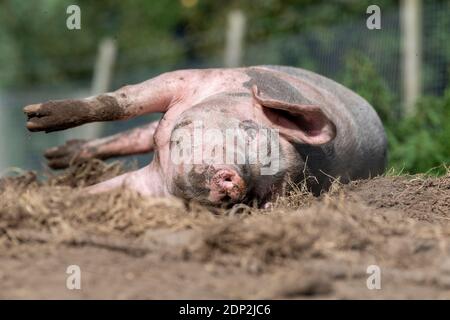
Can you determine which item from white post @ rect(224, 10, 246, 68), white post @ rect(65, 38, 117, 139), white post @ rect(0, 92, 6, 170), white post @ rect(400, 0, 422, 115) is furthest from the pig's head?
white post @ rect(0, 92, 6, 170)

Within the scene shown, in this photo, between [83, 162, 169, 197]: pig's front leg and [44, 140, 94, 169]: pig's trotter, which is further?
[44, 140, 94, 169]: pig's trotter

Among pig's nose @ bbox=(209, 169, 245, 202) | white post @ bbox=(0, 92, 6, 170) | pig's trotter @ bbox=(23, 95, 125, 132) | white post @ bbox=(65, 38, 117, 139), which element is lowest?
pig's nose @ bbox=(209, 169, 245, 202)

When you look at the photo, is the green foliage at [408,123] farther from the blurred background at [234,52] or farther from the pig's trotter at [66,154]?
the pig's trotter at [66,154]

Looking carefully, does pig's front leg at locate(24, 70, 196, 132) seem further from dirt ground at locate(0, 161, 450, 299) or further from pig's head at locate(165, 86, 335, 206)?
dirt ground at locate(0, 161, 450, 299)

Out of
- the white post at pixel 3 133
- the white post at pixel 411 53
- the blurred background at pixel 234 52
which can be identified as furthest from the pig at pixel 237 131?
the white post at pixel 3 133

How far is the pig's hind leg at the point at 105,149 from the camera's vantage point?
648 centimetres

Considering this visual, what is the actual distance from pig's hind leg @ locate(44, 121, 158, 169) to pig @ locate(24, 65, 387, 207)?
Result: 934 millimetres

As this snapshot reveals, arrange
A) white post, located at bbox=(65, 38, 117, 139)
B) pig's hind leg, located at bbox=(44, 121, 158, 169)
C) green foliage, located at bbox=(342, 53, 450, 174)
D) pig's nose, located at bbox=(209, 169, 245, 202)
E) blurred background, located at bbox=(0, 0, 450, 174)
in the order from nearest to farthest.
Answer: pig's nose, located at bbox=(209, 169, 245, 202)
pig's hind leg, located at bbox=(44, 121, 158, 169)
green foliage, located at bbox=(342, 53, 450, 174)
blurred background, located at bbox=(0, 0, 450, 174)
white post, located at bbox=(65, 38, 117, 139)

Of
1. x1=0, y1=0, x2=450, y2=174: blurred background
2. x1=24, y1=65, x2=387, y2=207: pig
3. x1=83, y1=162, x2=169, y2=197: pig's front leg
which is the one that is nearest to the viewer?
x1=24, y1=65, x2=387, y2=207: pig

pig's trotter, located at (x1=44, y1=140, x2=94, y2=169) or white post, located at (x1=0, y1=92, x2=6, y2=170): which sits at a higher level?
white post, located at (x1=0, y1=92, x2=6, y2=170)

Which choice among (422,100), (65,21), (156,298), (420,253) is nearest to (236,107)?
(420,253)

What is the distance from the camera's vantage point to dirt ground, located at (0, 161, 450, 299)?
303cm
